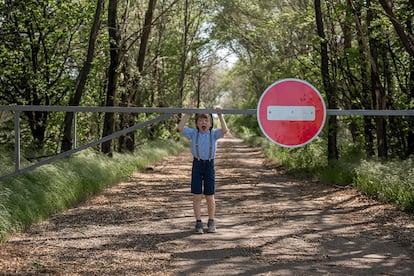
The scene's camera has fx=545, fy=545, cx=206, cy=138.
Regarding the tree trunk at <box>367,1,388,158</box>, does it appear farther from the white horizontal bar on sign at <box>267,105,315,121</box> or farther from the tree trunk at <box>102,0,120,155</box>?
the white horizontal bar on sign at <box>267,105,315,121</box>

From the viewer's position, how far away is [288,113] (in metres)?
6.26

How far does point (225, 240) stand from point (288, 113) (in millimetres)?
2456

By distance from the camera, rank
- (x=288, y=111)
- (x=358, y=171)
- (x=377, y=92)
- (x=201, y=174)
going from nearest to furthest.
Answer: (x=288, y=111) → (x=201, y=174) → (x=358, y=171) → (x=377, y=92)

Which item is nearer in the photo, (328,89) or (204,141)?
(204,141)

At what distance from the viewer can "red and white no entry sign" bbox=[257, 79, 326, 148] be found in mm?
6273

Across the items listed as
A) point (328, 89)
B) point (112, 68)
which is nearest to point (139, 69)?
point (112, 68)

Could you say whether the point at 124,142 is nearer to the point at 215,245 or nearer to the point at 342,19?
the point at 342,19

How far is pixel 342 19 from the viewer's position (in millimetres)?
18062

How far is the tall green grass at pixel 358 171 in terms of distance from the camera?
11.3 m

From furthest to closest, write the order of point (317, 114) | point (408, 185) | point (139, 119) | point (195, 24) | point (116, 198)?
1. point (195, 24)
2. point (139, 119)
3. point (116, 198)
4. point (408, 185)
5. point (317, 114)

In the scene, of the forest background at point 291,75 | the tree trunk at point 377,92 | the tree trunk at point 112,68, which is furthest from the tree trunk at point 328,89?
the tree trunk at point 112,68

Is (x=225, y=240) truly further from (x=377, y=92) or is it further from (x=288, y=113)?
(x=377, y=92)

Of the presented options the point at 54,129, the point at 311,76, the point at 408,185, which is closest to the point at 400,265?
the point at 408,185

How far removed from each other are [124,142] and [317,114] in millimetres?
18159
